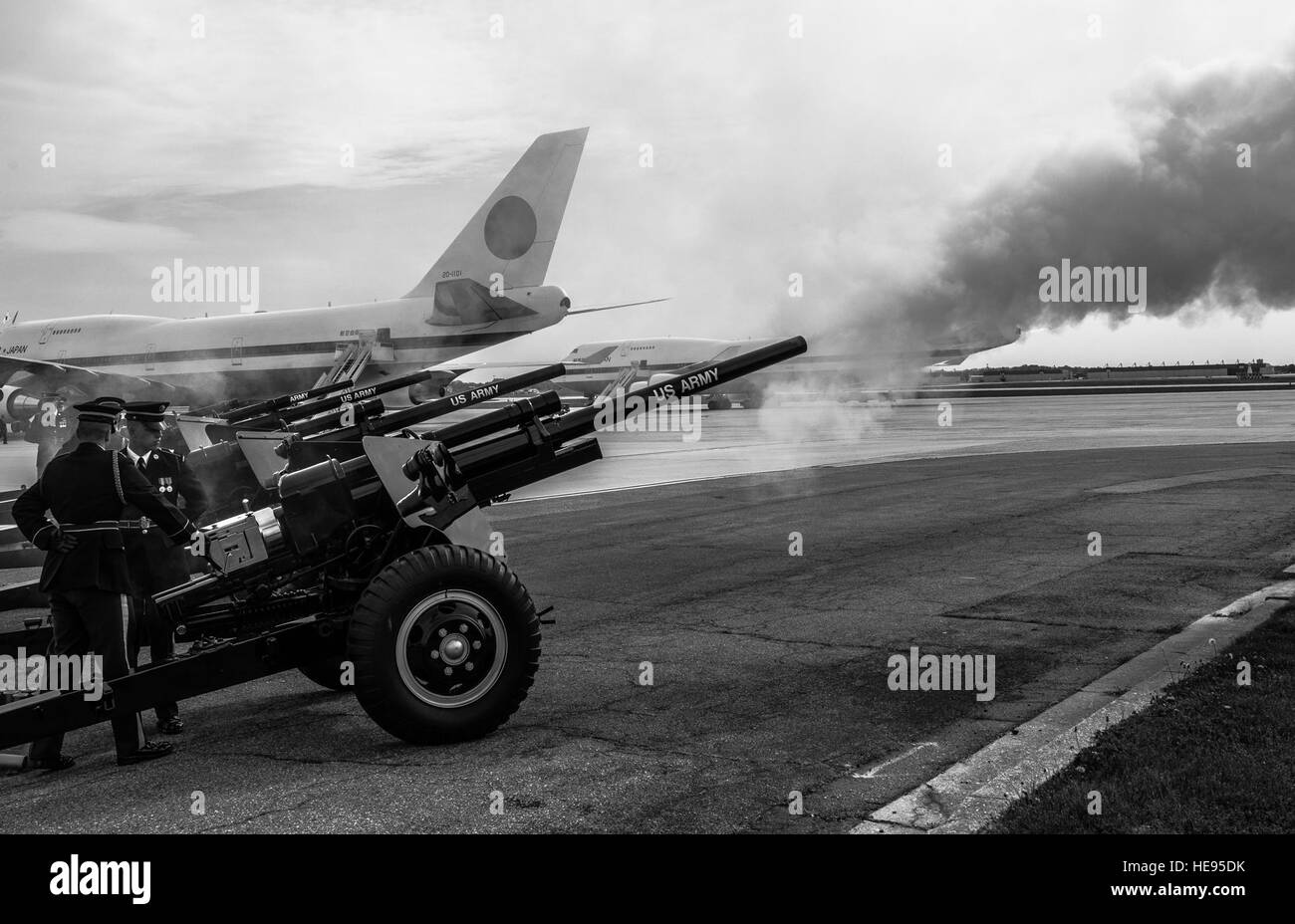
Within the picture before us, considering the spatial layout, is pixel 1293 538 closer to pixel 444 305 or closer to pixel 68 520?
pixel 68 520

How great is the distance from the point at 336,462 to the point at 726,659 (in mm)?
2959

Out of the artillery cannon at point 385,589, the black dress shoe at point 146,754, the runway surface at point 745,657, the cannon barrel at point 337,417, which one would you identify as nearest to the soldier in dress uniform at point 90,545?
the black dress shoe at point 146,754

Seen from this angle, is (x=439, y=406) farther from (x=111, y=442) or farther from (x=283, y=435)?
(x=111, y=442)

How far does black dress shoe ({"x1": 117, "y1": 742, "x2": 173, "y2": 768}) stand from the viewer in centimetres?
588

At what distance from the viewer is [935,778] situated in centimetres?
524

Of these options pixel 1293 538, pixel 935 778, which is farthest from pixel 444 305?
pixel 935 778

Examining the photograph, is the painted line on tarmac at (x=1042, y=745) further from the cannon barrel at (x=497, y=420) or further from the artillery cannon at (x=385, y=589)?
the cannon barrel at (x=497, y=420)

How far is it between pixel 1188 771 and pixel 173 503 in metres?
6.13

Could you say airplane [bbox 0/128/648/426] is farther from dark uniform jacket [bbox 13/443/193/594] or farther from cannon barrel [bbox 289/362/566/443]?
dark uniform jacket [bbox 13/443/193/594]

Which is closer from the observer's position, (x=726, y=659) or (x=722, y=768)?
(x=722, y=768)

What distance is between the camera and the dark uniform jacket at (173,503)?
7.66 meters

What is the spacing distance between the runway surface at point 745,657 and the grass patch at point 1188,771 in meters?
0.62

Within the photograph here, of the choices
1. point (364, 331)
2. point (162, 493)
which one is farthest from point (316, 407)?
point (364, 331)

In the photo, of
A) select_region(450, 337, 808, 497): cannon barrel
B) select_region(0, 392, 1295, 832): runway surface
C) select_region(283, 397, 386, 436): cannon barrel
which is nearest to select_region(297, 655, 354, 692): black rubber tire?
select_region(0, 392, 1295, 832): runway surface
